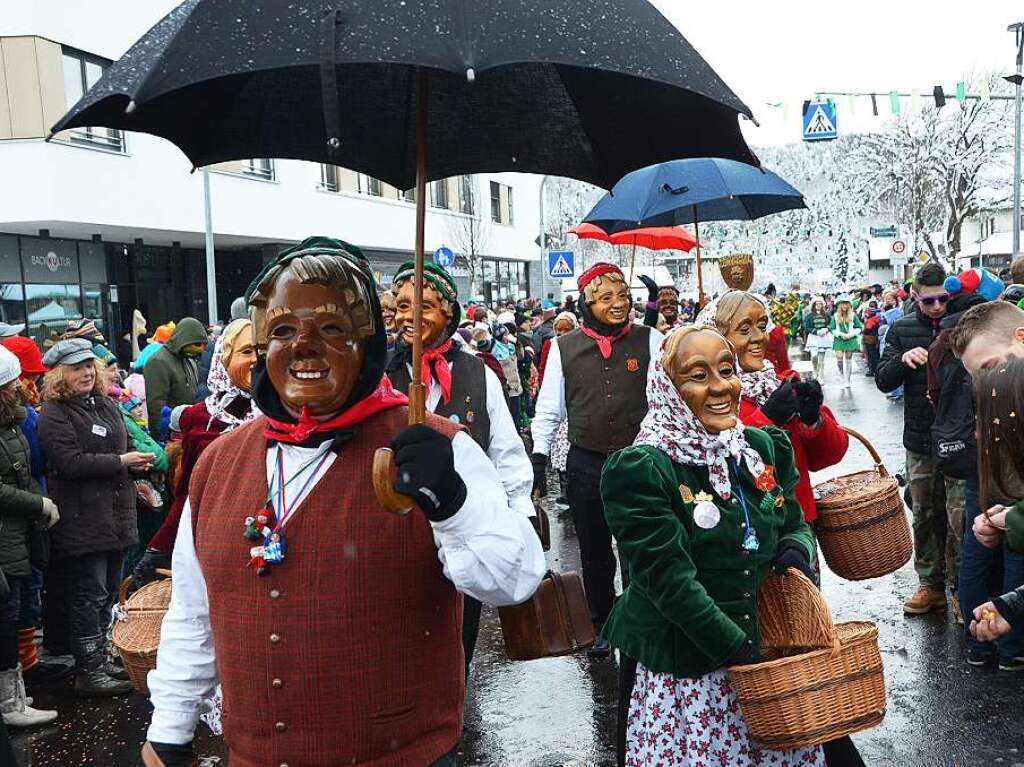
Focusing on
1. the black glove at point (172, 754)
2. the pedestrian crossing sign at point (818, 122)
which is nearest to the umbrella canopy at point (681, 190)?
the black glove at point (172, 754)

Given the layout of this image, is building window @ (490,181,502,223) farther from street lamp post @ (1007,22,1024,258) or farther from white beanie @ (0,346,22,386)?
white beanie @ (0,346,22,386)

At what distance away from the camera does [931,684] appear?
16.1 feet

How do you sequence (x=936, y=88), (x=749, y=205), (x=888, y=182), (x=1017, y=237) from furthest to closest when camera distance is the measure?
1. (x=888, y=182)
2. (x=1017, y=237)
3. (x=936, y=88)
4. (x=749, y=205)

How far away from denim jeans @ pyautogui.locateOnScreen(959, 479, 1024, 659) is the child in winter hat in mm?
1349

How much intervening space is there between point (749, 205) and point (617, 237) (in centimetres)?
177

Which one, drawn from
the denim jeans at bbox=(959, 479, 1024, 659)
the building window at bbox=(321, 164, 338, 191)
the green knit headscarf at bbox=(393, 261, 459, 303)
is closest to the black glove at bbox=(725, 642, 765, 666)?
the green knit headscarf at bbox=(393, 261, 459, 303)

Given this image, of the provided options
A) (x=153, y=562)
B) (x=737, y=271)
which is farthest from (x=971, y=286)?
(x=153, y=562)

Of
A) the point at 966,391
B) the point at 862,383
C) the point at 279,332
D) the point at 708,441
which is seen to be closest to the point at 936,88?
the point at 862,383

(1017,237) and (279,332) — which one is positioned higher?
(1017,237)

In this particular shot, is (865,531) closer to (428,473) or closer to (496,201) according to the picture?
(428,473)

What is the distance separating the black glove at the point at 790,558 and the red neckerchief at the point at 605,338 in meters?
2.59

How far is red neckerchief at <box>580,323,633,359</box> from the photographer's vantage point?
18.4 ft

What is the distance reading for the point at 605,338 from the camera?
223 inches

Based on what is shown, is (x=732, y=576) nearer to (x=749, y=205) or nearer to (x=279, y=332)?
(x=279, y=332)
